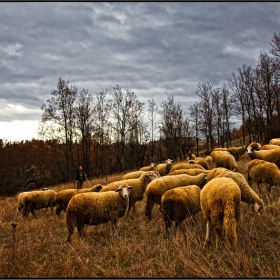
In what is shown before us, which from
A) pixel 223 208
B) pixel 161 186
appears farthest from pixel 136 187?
pixel 223 208

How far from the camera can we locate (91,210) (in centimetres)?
742

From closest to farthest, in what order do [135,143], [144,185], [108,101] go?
[144,185] < [108,101] < [135,143]

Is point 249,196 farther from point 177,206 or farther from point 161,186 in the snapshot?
point 161,186

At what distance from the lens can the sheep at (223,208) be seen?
4941 mm

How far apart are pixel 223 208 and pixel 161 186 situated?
371 cm

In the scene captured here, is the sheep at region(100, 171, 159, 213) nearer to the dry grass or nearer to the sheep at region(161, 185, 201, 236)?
the dry grass

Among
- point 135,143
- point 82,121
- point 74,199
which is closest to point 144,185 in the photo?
point 74,199

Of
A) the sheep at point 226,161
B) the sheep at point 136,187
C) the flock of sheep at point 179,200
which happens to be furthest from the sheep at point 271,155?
the sheep at point 136,187

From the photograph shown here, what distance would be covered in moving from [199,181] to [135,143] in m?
41.2

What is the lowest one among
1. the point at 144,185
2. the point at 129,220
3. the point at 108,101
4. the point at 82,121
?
the point at 129,220

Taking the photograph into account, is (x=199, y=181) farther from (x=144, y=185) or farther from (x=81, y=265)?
(x=81, y=265)

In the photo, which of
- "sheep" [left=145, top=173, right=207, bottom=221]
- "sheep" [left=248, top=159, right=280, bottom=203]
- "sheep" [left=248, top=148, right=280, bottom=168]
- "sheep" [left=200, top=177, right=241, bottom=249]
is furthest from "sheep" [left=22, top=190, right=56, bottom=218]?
"sheep" [left=248, top=148, right=280, bottom=168]

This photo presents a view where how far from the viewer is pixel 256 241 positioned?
577 centimetres

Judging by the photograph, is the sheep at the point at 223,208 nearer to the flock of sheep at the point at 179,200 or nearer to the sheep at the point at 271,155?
the flock of sheep at the point at 179,200
